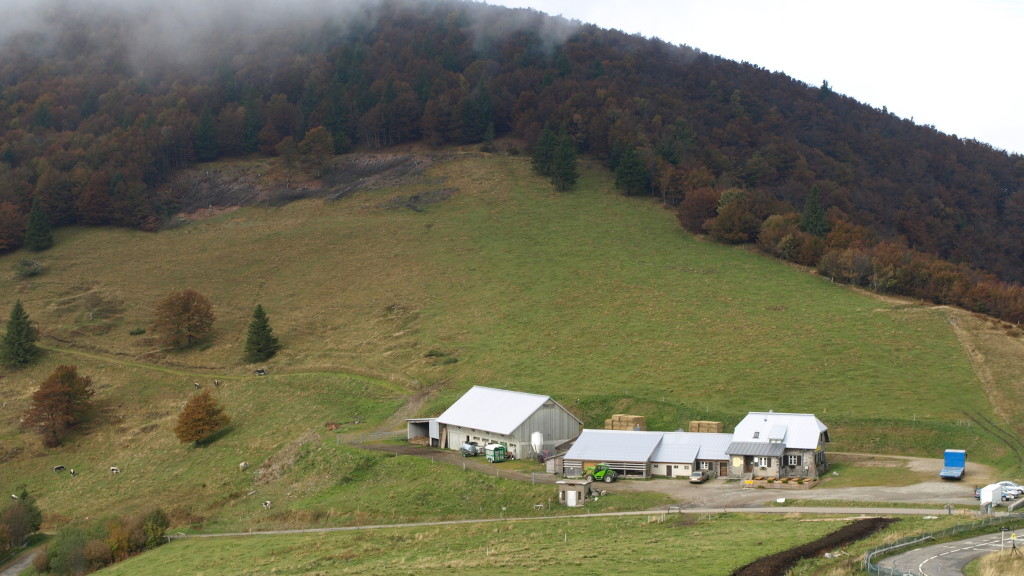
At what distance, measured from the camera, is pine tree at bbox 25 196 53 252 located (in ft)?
368

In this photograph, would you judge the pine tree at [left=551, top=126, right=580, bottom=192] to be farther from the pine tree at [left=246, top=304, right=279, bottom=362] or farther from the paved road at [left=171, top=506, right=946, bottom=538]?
the paved road at [left=171, top=506, right=946, bottom=538]

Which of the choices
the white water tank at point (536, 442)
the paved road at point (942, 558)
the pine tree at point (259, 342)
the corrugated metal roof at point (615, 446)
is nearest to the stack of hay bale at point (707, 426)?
the corrugated metal roof at point (615, 446)

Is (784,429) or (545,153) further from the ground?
(545,153)

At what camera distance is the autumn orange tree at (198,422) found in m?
65.2

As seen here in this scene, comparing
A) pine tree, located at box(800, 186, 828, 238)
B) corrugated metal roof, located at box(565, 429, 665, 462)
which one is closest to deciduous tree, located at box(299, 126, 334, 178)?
pine tree, located at box(800, 186, 828, 238)

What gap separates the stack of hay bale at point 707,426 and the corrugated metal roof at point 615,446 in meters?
3.53

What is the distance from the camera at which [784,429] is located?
167 ft

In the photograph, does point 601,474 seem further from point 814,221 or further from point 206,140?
point 206,140

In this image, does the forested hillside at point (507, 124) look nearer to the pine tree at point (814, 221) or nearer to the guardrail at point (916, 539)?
the pine tree at point (814, 221)

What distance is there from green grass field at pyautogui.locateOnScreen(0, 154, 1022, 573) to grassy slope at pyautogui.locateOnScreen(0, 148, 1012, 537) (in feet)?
0.81

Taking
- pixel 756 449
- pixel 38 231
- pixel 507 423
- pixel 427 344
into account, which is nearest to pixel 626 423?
pixel 507 423

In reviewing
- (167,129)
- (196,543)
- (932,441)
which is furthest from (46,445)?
(167,129)

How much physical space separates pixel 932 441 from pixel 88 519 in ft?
171

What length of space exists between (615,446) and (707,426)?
685 cm
